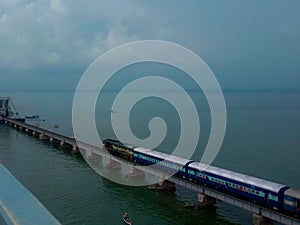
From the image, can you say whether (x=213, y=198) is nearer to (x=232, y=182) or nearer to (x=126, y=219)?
(x=232, y=182)

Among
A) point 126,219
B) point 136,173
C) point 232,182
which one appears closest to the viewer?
point 126,219

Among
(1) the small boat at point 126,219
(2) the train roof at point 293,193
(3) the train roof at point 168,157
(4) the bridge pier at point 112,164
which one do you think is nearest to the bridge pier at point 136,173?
(3) the train roof at point 168,157

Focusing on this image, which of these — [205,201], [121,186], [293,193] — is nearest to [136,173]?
[121,186]

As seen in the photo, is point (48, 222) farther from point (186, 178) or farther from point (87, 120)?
point (87, 120)

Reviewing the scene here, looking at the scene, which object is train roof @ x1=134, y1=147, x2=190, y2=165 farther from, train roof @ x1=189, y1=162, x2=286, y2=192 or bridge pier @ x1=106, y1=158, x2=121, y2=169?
bridge pier @ x1=106, y1=158, x2=121, y2=169

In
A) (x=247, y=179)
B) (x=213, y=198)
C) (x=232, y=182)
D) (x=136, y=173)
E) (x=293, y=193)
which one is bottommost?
(x=213, y=198)

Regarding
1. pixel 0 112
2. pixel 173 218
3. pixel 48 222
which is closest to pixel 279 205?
pixel 173 218

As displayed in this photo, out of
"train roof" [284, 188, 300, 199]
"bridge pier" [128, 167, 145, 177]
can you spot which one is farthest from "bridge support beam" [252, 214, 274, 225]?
"bridge pier" [128, 167, 145, 177]
